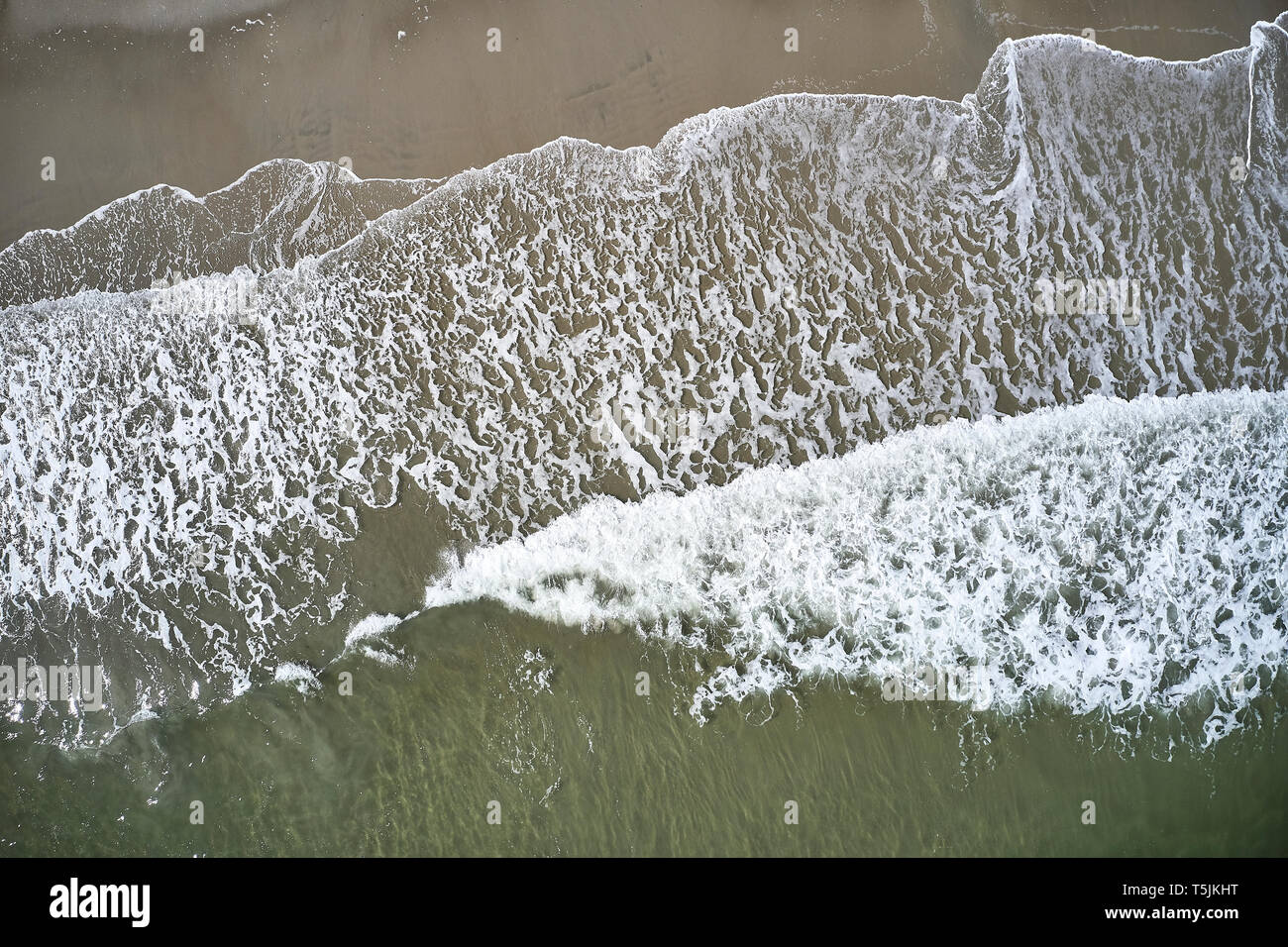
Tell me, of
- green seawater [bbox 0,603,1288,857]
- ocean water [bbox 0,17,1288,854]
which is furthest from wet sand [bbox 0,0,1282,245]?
green seawater [bbox 0,603,1288,857]

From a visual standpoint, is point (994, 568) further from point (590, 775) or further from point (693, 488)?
point (590, 775)

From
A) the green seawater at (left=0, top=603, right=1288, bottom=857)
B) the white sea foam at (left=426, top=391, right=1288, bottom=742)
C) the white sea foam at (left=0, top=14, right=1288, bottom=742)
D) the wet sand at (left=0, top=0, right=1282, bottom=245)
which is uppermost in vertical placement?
the wet sand at (left=0, top=0, right=1282, bottom=245)

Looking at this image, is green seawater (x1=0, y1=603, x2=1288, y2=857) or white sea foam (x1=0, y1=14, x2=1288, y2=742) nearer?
green seawater (x1=0, y1=603, x2=1288, y2=857)

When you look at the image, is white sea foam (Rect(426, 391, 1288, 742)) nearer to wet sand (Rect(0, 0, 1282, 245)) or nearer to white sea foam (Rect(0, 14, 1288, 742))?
white sea foam (Rect(0, 14, 1288, 742))

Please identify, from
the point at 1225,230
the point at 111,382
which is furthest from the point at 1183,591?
the point at 111,382

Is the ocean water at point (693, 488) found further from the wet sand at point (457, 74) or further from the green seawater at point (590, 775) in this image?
the wet sand at point (457, 74)

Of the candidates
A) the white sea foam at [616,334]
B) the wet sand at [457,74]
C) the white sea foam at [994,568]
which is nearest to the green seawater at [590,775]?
the white sea foam at [994,568]
